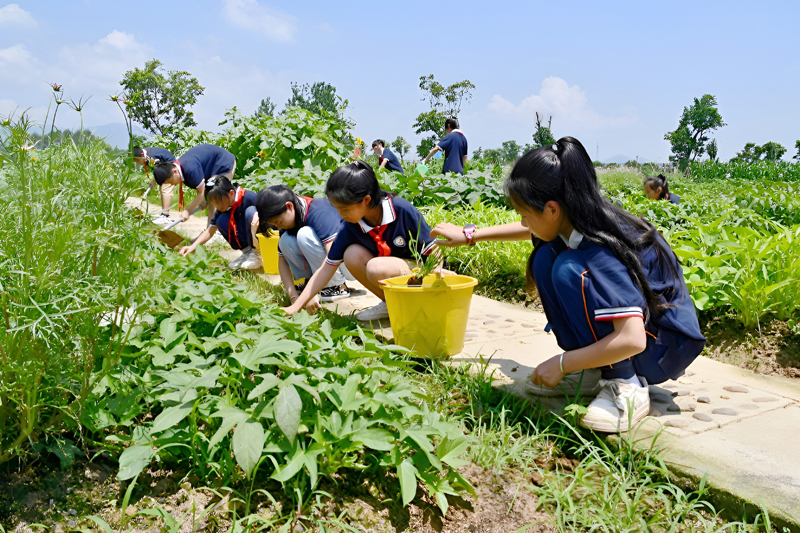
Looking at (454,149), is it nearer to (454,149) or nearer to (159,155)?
(454,149)

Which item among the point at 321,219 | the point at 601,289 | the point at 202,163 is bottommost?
the point at 601,289

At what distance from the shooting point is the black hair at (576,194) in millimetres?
1738

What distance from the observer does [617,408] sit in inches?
69.3

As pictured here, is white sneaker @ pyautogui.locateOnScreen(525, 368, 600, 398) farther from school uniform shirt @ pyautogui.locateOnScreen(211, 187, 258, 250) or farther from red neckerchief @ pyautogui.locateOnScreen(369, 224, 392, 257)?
school uniform shirt @ pyautogui.locateOnScreen(211, 187, 258, 250)

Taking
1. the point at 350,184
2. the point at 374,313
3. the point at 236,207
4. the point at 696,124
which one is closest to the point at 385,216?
the point at 350,184

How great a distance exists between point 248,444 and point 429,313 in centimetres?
120

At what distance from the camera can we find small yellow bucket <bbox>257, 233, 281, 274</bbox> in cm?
415

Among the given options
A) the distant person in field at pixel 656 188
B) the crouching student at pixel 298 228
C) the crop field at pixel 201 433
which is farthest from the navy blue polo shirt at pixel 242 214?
the distant person in field at pixel 656 188

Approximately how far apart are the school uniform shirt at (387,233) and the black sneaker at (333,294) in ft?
2.15

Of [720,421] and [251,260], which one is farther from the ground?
[251,260]

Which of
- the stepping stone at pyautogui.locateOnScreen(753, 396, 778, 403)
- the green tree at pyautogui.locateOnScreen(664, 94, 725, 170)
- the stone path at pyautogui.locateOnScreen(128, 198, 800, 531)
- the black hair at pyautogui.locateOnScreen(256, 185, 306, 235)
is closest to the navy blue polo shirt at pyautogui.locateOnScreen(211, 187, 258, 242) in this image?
the black hair at pyautogui.locateOnScreen(256, 185, 306, 235)

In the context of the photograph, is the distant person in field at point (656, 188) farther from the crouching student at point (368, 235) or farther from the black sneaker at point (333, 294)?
the crouching student at point (368, 235)

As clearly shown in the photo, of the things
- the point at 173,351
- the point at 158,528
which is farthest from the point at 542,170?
Answer: the point at 158,528

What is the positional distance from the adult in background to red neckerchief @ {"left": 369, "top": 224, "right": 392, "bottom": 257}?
99.1 inches
